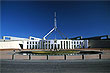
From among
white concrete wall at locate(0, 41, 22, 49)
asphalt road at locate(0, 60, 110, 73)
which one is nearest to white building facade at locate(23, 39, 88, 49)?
white concrete wall at locate(0, 41, 22, 49)

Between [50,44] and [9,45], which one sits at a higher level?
[50,44]

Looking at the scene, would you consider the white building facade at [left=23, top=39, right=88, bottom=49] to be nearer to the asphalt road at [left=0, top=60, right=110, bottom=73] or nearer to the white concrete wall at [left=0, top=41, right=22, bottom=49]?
the white concrete wall at [left=0, top=41, right=22, bottom=49]

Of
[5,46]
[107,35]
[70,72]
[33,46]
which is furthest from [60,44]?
[70,72]

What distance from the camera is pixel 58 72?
6824 mm

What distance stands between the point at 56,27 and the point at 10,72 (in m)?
78.9

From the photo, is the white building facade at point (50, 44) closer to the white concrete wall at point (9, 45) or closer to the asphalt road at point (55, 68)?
the white concrete wall at point (9, 45)

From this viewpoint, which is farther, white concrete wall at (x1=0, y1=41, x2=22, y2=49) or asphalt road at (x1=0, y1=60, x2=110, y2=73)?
white concrete wall at (x1=0, y1=41, x2=22, y2=49)

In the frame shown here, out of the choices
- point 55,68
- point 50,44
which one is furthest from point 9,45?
point 55,68

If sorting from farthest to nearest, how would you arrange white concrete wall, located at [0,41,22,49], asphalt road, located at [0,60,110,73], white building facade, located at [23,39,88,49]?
white building facade, located at [23,39,88,49] → white concrete wall, located at [0,41,22,49] → asphalt road, located at [0,60,110,73]

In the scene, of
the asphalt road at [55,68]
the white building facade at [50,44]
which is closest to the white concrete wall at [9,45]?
the white building facade at [50,44]

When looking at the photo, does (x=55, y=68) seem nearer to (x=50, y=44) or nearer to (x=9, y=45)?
(x=50, y=44)

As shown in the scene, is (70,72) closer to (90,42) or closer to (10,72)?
(10,72)

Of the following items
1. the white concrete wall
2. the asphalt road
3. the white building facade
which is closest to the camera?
the asphalt road

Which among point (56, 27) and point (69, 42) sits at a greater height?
point (56, 27)
